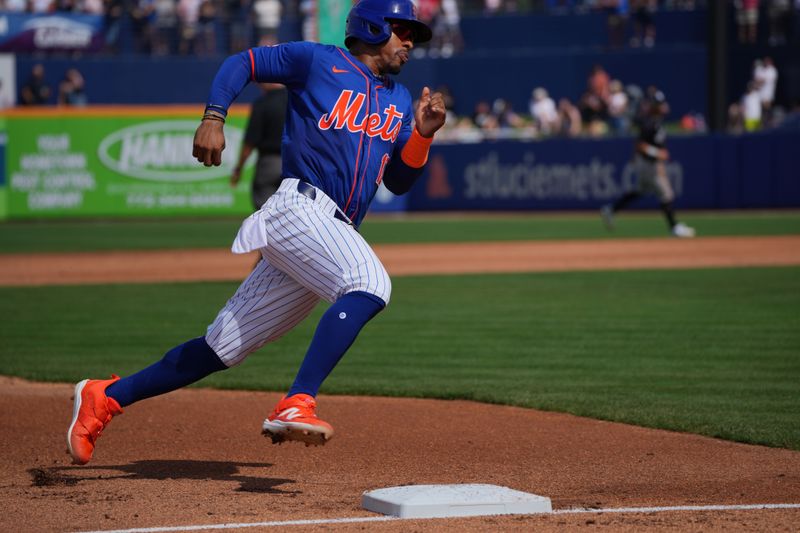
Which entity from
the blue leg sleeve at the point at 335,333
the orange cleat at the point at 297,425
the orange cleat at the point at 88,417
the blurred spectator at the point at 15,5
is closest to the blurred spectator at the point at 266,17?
the blurred spectator at the point at 15,5

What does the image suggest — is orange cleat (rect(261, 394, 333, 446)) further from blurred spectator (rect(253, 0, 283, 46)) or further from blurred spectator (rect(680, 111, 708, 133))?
blurred spectator (rect(253, 0, 283, 46))

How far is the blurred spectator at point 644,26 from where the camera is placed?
28703 mm

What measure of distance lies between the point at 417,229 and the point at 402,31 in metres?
16.6

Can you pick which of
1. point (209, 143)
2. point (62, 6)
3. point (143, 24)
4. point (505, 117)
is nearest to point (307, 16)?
point (143, 24)

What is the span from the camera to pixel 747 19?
1095 inches

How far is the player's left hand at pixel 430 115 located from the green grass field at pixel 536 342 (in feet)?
6.88

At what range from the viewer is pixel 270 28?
91.6ft

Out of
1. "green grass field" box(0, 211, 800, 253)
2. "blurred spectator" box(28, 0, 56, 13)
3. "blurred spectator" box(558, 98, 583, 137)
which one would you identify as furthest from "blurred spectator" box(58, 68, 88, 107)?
"blurred spectator" box(558, 98, 583, 137)

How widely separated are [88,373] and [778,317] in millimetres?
5415

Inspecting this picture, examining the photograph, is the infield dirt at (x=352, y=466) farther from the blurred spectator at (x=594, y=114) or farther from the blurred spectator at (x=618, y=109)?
the blurred spectator at (x=594, y=114)

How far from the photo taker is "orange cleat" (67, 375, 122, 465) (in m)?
4.59

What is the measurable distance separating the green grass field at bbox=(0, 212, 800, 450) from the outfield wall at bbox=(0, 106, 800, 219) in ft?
33.2

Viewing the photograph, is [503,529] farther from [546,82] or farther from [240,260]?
[546,82]

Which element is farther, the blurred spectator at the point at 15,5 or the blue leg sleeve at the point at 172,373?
the blurred spectator at the point at 15,5
